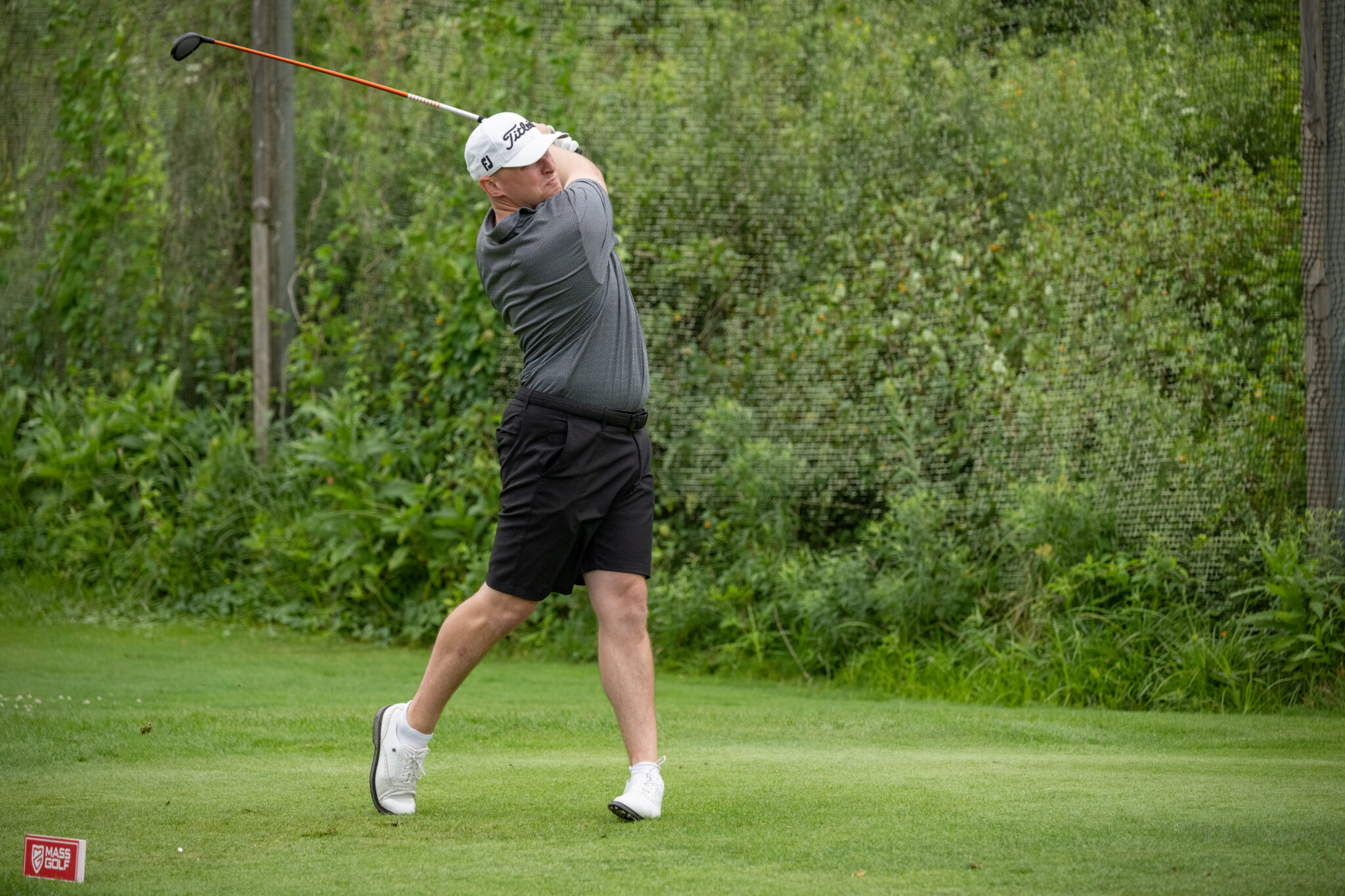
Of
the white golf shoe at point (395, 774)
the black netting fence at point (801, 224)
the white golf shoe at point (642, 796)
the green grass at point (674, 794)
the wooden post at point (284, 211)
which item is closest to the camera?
the green grass at point (674, 794)

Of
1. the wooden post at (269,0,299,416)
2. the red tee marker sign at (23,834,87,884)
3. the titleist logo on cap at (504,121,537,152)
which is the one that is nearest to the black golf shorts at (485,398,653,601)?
the titleist logo on cap at (504,121,537,152)

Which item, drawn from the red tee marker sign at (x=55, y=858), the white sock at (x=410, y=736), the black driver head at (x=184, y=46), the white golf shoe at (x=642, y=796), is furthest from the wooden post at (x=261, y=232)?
the red tee marker sign at (x=55, y=858)

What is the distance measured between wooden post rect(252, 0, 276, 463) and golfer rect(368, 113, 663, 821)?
458cm

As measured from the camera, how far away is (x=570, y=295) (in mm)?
3131

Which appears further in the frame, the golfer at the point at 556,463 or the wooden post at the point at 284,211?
the wooden post at the point at 284,211

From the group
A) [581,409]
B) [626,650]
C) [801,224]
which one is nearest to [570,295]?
[581,409]

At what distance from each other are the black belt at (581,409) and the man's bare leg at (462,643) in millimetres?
450

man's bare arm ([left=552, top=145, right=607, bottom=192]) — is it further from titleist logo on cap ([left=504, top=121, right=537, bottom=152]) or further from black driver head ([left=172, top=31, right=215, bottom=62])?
black driver head ([left=172, top=31, right=215, bottom=62])

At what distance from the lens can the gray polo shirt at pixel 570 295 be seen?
3.09m

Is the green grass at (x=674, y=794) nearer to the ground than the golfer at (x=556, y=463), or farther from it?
nearer to the ground

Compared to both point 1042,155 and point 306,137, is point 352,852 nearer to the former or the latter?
point 1042,155

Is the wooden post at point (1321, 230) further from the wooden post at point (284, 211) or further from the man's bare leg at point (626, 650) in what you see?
the wooden post at point (284, 211)

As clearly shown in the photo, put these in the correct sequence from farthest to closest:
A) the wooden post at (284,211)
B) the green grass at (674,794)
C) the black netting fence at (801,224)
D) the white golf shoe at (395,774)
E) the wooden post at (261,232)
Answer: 1. the wooden post at (284,211)
2. the wooden post at (261,232)
3. the black netting fence at (801,224)
4. the white golf shoe at (395,774)
5. the green grass at (674,794)

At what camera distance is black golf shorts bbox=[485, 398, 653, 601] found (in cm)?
309
